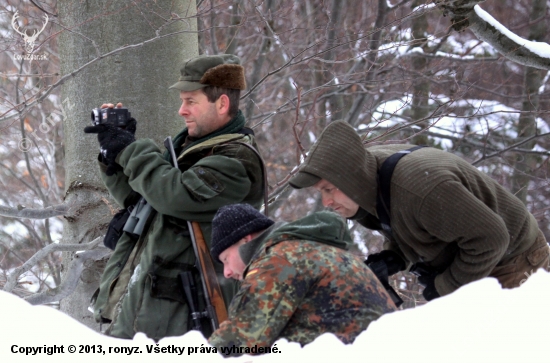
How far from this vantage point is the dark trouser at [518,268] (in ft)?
9.36

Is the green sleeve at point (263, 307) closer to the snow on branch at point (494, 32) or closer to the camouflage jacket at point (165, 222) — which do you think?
the camouflage jacket at point (165, 222)

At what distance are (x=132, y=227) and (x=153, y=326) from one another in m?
0.46

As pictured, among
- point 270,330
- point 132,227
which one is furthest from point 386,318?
point 132,227

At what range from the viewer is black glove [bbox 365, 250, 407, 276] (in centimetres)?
300

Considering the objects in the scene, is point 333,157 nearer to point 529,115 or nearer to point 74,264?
Result: point 74,264

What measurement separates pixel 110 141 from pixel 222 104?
21.5 inches

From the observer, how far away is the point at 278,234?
2.19 m

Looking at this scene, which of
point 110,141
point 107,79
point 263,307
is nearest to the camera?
point 263,307

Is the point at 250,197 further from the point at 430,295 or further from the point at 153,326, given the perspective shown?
the point at 430,295

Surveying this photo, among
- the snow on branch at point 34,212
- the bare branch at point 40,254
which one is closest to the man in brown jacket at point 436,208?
the bare branch at point 40,254

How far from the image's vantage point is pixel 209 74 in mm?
3084

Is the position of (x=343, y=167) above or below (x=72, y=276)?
above

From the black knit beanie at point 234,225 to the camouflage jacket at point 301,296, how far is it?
0.48ft

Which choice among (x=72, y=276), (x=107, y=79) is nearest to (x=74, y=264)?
(x=72, y=276)
